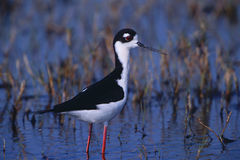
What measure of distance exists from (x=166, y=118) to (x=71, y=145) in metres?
1.29

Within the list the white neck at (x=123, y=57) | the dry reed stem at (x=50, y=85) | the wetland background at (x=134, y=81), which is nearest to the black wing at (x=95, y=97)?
the white neck at (x=123, y=57)

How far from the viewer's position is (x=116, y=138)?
4969mm

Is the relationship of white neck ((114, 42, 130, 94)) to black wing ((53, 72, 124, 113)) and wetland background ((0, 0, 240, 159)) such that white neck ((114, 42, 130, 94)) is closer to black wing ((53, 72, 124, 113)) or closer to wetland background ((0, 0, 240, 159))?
black wing ((53, 72, 124, 113))

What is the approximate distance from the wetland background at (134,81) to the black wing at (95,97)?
45cm

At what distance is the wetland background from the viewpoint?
15.4 ft

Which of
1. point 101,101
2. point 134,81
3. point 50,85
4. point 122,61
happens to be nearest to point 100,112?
point 101,101

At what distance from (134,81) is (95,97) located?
1.48 m

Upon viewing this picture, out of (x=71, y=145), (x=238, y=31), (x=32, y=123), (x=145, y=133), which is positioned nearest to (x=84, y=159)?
(x=71, y=145)

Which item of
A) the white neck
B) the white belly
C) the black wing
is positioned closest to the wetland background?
the white belly

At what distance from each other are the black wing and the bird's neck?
4.2 inches

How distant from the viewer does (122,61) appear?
489 cm

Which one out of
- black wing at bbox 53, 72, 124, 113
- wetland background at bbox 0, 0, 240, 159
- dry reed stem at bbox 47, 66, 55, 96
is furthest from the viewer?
dry reed stem at bbox 47, 66, 55, 96

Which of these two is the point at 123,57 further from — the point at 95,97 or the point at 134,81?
the point at 134,81

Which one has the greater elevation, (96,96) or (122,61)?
(122,61)
